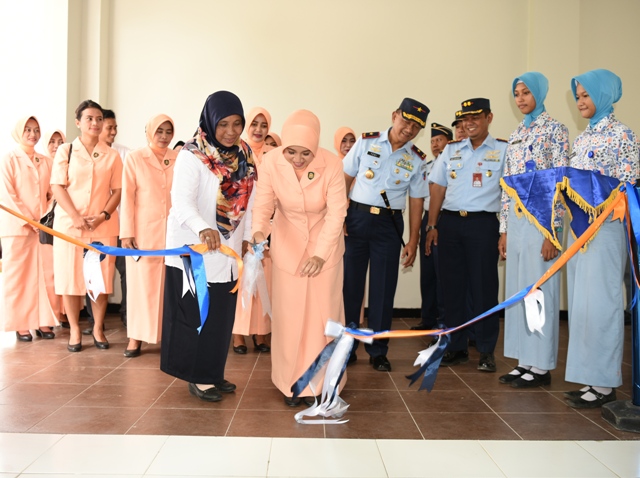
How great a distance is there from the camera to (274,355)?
3242mm

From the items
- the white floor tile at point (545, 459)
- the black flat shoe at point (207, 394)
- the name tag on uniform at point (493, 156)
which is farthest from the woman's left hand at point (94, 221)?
the white floor tile at point (545, 459)

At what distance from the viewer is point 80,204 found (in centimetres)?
439

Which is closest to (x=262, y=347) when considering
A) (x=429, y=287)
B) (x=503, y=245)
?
(x=429, y=287)

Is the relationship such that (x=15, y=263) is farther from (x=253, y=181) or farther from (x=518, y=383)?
(x=518, y=383)

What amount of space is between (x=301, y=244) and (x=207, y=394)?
37.3 inches

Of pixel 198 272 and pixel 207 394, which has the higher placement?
pixel 198 272

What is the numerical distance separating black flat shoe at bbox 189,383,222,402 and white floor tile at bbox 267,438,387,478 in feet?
2.15

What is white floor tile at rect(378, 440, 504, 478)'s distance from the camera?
7.72 feet

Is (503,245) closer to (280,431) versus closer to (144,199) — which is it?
(280,431)

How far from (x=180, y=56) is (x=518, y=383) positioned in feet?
14.7

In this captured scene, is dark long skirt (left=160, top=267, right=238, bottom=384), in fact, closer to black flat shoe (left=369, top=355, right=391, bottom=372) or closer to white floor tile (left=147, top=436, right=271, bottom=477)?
white floor tile (left=147, top=436, right=271, bottom=477)

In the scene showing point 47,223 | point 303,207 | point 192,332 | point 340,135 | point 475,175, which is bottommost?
point 192,332

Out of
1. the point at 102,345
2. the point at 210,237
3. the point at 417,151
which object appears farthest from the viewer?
the point at 102,345

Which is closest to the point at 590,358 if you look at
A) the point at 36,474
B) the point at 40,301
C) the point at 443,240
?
the point at 443,240
